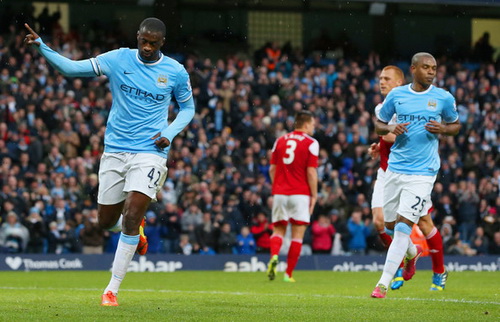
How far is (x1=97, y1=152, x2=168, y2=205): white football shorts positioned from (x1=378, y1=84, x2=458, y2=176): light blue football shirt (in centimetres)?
280

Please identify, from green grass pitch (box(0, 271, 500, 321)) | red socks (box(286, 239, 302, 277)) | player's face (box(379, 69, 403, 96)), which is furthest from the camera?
red socks (box(286, 239, 302, 277))

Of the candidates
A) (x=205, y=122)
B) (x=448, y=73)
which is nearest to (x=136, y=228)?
(x=205, y=122)

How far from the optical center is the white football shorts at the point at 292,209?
15234 mm

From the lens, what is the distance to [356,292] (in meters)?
11.7

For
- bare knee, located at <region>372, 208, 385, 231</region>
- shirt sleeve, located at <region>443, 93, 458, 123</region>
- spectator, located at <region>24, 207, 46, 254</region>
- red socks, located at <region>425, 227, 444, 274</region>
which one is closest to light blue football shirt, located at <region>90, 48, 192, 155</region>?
shirt sleeve, located at <region>443, 93, 458, 123</region>

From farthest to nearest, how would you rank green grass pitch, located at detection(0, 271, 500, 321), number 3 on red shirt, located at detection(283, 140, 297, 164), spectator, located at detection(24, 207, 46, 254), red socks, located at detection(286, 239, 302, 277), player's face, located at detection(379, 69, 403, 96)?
spectator, located at detection(24, 207, 46, 254), number 3 on red shirt, located at detection(283, 140, 297, 164), red socks, located at detection(286, 239, 302, 277), player's face, located at detection(379, 69, 403, 96), green grass pitch, located at detection(0, 271, 500, 321)

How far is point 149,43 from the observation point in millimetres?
9039

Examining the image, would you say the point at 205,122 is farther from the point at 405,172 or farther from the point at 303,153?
the point at 405,172

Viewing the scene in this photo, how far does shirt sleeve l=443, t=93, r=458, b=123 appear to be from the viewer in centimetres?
1056

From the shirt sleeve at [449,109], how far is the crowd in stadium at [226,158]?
11.2m

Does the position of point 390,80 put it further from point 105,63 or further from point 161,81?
point 105,63

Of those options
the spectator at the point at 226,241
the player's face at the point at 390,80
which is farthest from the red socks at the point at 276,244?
the spectator at the point at 226,241

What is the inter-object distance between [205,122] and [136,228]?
54.0ft

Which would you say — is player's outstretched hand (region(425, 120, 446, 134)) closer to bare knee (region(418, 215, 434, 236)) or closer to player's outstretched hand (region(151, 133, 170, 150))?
bare knee (region(418, 215, 434, 236))
